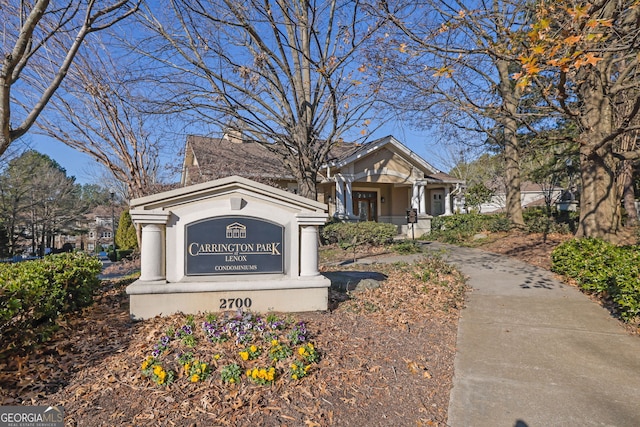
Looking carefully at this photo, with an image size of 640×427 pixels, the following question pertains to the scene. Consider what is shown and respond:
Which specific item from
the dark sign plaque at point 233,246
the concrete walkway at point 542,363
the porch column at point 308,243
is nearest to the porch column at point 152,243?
the dark sign plaque at point 233,246

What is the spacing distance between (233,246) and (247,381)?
6.78 ft

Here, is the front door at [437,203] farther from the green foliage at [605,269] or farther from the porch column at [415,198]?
the green foliage at [605,269]

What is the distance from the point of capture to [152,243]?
A: 4.61 m

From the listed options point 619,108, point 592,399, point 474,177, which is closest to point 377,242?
point 619,108

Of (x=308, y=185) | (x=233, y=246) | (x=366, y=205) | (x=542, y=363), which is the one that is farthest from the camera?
(x=366, y=205)

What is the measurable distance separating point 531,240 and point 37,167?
3508cm

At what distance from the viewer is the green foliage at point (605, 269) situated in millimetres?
5090

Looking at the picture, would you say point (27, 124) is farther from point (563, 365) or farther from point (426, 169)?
point (426, 169)

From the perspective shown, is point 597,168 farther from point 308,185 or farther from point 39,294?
point 39,294

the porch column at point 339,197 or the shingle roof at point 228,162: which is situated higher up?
the shingle roof at point 228,162

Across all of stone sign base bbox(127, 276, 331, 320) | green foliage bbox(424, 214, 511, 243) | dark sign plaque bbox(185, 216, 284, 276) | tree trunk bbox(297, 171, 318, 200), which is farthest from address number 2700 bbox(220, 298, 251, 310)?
green foliage bbox(424, 214, 511, 243)

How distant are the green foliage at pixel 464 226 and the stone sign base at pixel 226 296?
11507 mm

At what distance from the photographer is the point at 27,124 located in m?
4.88

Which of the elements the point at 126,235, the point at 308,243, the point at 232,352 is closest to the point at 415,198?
the point at 308,243
